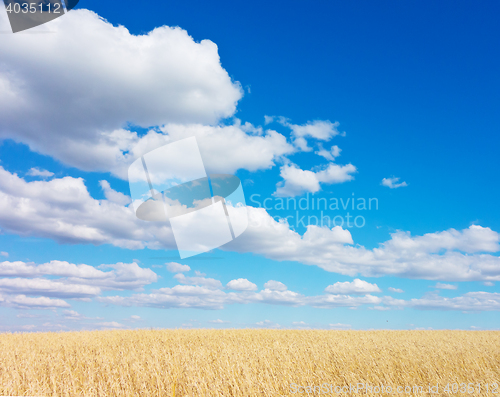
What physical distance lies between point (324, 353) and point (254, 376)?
16.9 ft

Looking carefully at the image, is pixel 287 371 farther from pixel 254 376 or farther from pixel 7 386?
pixel 7 386

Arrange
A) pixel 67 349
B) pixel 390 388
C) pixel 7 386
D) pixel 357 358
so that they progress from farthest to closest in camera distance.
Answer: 1. pixel 67 349
2. pixel 357 358
3. pixel 390 388
4. pixel 7 386

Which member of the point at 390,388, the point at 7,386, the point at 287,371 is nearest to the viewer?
the point at 7,386

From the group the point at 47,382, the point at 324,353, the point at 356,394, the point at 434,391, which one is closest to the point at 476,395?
the point at 434,391

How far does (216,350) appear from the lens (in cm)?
1488

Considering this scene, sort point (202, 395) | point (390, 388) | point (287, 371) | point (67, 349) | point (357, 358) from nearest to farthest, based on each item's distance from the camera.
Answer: point (202, 395) < point (390, 388) < point (287, 371) < point (357, 358) < point (67, 349)

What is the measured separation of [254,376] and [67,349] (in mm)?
9729

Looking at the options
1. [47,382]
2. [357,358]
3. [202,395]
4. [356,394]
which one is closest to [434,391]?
[356,394]

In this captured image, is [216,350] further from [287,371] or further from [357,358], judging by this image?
[357,358]

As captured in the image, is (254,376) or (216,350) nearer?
(254,376)

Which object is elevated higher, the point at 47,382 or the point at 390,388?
the point at 47,382

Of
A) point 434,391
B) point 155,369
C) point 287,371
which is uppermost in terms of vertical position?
point 155,369

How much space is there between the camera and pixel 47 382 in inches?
390

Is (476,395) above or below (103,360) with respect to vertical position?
below
